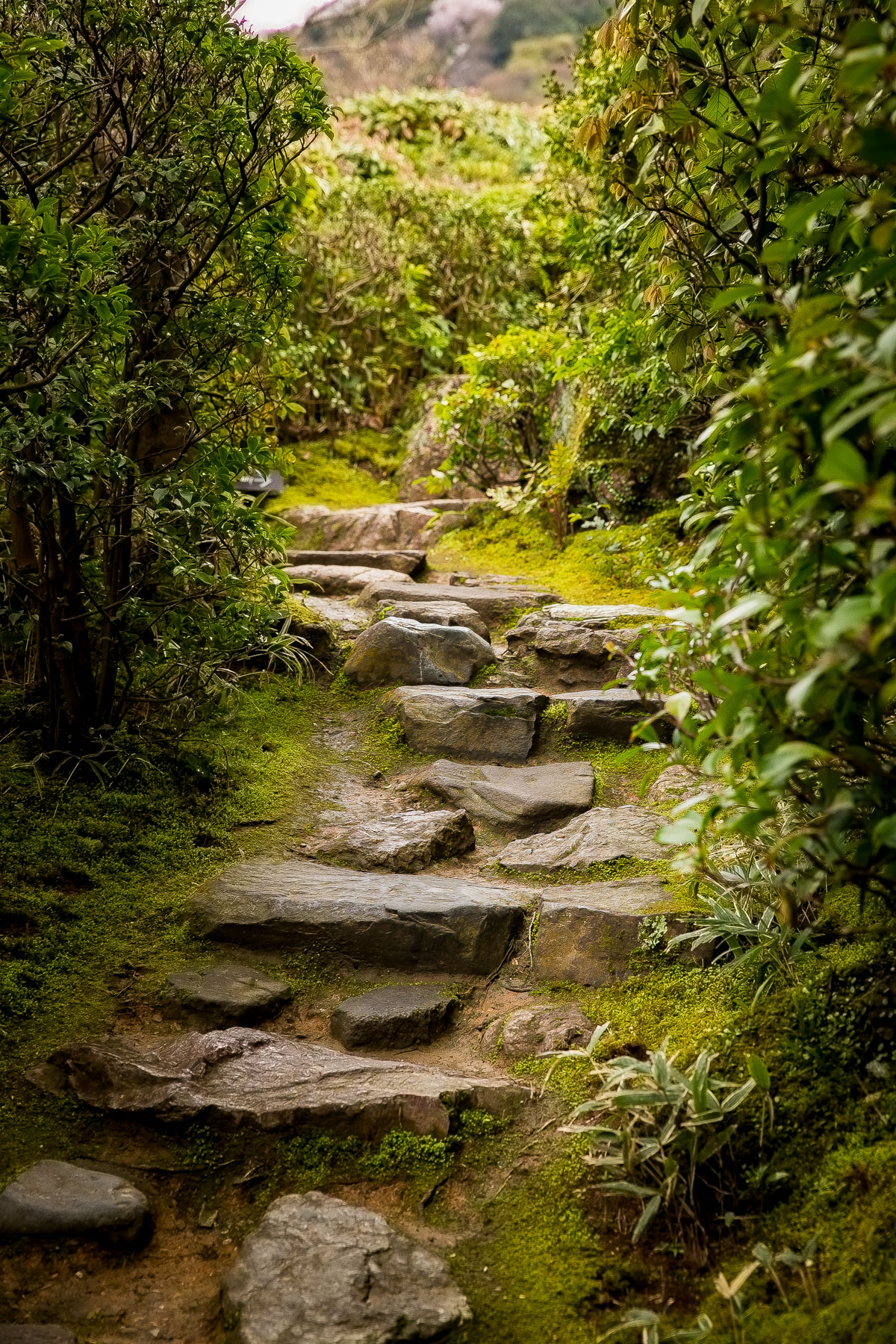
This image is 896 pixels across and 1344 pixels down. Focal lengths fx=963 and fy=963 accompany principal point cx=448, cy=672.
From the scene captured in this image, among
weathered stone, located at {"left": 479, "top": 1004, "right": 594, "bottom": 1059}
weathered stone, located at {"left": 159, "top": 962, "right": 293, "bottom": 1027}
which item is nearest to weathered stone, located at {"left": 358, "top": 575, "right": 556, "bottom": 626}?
weathered stone, located at {"left": 159, "top": 962, "right": 293, "bottom": 1027}

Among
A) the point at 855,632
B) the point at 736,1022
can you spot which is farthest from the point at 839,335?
the point at 736,1022

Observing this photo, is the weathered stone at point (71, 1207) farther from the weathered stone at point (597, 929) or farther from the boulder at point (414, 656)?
the boulder at point (414, 656)

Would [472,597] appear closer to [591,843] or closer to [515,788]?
[515,788]

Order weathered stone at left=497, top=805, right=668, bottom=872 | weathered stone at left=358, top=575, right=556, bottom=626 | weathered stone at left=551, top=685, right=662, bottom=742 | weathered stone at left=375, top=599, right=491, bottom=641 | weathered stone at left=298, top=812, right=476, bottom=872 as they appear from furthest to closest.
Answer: weathered stone at left=358, top=575, right=556, bottom=626 < weathered stone at left=375, top=599, right=491, bottom=641 < weathered stone at left=551, top=685, right=662, bottom=742 < weathered stone at left=298, top=812, right=476, bottom=872 < weathered stone at left=497, top=805, right=668, bottom=872

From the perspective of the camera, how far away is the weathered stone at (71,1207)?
219cm

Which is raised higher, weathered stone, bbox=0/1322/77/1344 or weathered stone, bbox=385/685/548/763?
weathered stone, bbox=385/685/548/763

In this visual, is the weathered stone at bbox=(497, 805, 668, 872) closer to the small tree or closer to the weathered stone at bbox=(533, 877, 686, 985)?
the weathered stone at bbox=(533, 877, 686, 985)

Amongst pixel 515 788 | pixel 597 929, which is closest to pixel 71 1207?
pixel 597 929

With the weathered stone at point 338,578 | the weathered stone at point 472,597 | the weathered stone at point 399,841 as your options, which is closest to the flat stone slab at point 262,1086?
the weathered stone at point 399,841

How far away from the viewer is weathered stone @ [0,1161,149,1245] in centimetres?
219

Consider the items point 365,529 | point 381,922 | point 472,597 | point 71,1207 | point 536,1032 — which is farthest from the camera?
point 365,529

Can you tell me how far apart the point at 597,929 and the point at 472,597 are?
344 cm

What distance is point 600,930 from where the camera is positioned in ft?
10.2

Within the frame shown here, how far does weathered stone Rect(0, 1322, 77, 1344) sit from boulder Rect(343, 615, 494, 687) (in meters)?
3.56
